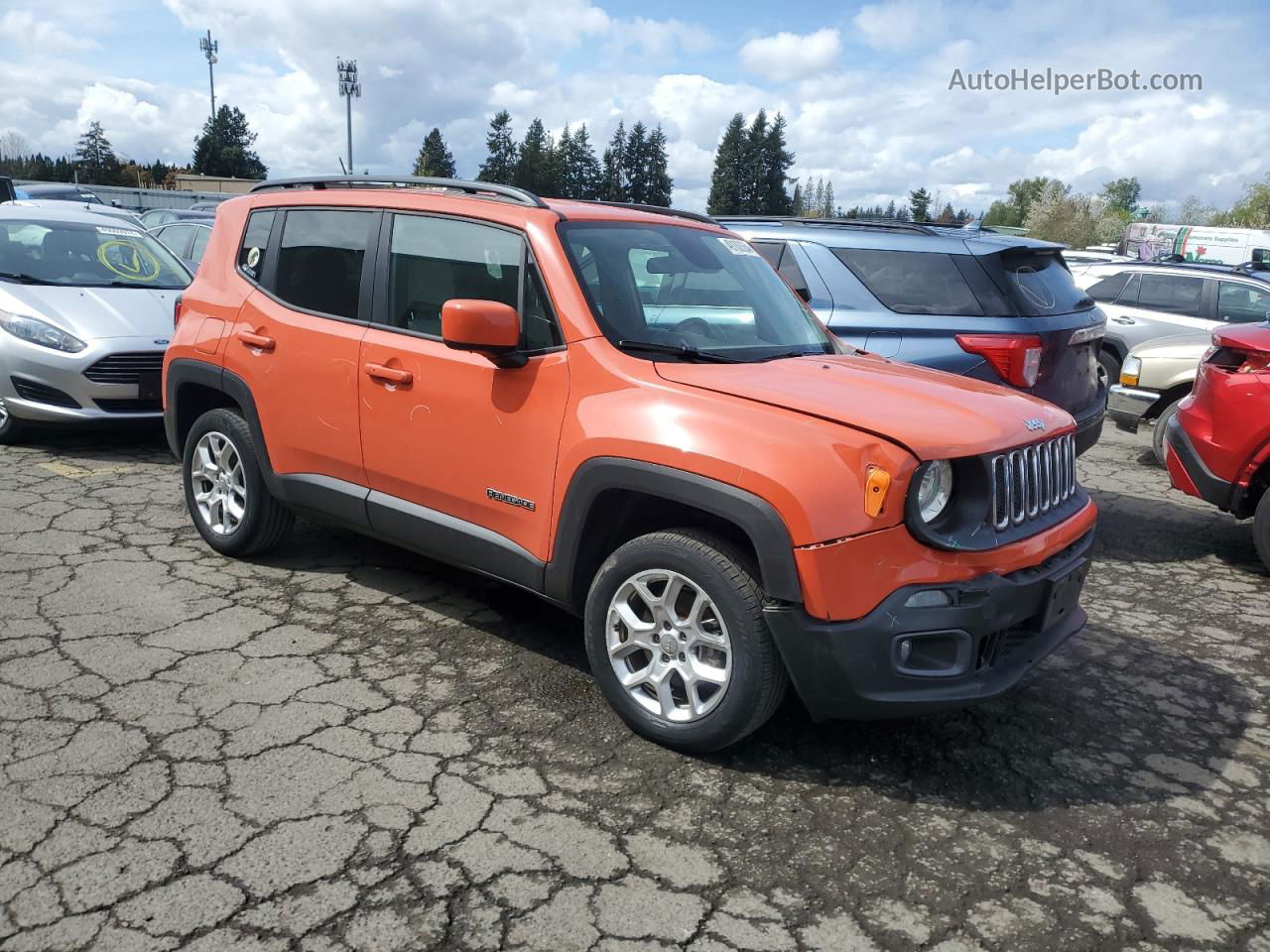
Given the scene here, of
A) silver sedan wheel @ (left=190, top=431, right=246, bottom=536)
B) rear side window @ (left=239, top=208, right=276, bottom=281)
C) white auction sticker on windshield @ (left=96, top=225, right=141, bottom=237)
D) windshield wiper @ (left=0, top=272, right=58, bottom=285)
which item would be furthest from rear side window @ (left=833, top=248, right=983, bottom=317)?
white auction sticker on windshield @ (left=96, top=225, right=141, bottom=237)

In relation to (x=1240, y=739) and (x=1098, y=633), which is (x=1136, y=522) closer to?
(x=1098, y=633)

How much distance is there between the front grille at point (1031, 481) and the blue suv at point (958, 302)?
1.89 metres

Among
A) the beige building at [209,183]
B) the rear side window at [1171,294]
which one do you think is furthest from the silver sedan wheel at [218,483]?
the beige building at [209,183]

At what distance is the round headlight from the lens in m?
3.12

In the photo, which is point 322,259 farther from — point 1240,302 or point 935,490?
point 1240,302

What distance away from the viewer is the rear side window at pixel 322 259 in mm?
4418

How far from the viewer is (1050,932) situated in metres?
2.65

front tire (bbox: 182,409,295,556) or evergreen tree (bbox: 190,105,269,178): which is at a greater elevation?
evergreen tree (bbox: 190,105,269,178)

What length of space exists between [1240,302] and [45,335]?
11.1m

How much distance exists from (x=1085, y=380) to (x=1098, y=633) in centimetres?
190

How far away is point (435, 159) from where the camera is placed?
107 m

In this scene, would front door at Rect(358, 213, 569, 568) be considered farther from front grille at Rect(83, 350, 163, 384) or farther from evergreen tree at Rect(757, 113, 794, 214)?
evergreen tree at Rect(757, 113, 794, 214)

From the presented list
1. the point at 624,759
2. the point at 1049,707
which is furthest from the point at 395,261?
the point at 1049,707

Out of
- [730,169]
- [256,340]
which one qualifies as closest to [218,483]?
[256,340]
